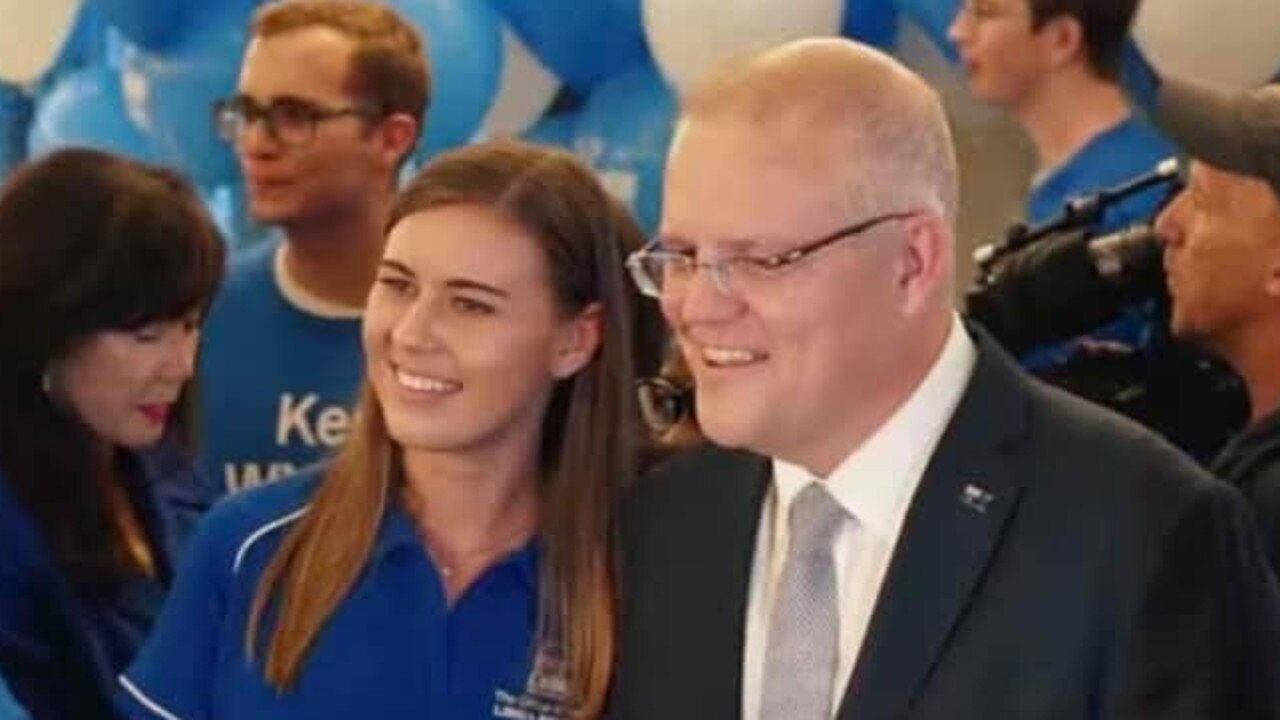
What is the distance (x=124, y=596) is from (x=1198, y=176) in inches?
38.9

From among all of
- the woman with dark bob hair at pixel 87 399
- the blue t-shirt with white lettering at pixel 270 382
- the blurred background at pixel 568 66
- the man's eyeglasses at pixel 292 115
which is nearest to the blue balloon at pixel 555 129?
the blurred background at pixel 568 66

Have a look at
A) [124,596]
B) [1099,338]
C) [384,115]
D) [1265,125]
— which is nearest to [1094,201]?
[1099,338]

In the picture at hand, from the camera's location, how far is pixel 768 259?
1.49 meters

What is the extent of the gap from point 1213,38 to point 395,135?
993 mm

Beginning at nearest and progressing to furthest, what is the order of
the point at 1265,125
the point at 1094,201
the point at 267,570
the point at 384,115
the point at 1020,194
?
the point at 267,570 → the point at 1265,125 → the point at 1094,201 → the point at 384,115 → the point at 1020,194

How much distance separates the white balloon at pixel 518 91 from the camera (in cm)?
355

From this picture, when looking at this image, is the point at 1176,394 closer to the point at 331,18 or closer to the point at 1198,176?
the point at 1198,176

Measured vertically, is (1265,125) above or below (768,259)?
below

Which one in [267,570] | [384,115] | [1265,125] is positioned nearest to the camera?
[267,570]

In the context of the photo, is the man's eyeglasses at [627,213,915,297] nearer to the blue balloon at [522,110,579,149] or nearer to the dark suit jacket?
the dark suit jacket

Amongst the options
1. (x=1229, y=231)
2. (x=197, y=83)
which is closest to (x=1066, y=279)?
(x=1229, y=231)

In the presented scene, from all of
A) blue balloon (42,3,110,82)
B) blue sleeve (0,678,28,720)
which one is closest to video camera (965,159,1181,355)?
blue sleeve (0,678,28,720)

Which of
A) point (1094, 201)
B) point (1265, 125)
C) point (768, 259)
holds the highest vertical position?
point (768, 259)

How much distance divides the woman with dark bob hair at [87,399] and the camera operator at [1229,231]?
844 millimetres
